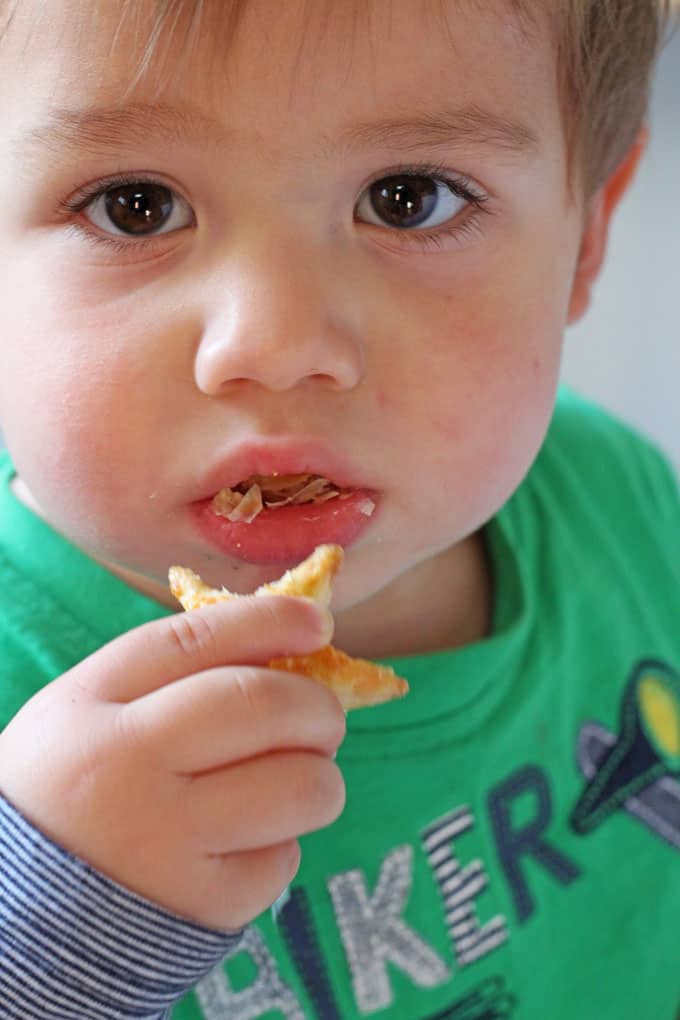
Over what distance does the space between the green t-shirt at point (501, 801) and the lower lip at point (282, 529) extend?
13cm

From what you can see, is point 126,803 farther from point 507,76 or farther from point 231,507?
point 507,76

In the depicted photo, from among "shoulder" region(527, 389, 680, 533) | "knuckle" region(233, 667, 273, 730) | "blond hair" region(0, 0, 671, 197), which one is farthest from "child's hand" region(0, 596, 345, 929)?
"shoulder" region(527, 389, 680, 533)

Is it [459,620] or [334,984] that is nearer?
[334,984]

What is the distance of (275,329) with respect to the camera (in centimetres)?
54

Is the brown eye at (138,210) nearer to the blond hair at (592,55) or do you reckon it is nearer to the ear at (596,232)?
the blond hair at (592,55)

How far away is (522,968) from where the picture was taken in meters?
0.79

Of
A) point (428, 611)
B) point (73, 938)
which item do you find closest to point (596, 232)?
point (428, 611)

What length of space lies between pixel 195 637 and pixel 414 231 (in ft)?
0.74

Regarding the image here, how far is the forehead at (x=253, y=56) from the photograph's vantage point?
21.1 inches

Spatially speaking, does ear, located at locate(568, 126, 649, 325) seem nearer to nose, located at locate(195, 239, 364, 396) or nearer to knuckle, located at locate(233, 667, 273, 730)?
nose, located at locate(195, 239, 364, 396)

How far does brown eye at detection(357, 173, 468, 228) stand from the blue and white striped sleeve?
12.0 inches

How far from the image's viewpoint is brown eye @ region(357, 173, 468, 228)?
0.60 m

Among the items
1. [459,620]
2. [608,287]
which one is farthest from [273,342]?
[608,287]

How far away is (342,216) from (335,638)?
0.93 ft
